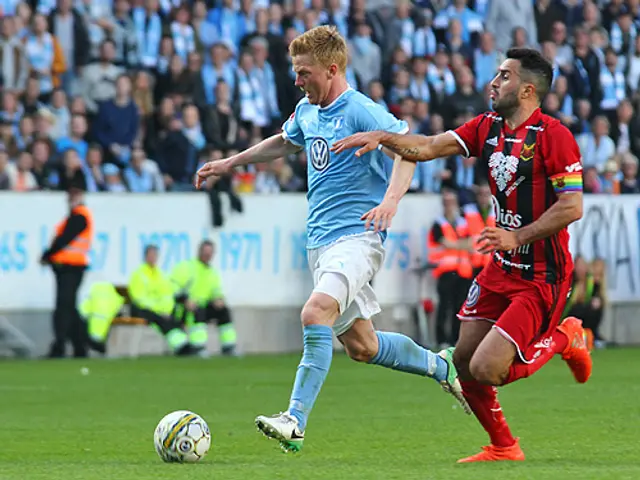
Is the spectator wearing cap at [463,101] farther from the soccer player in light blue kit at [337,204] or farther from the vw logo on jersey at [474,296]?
the vw logo on jersey at [474,296]

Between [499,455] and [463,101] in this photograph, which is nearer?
[499,455]

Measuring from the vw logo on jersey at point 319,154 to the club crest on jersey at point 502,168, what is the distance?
0.99m

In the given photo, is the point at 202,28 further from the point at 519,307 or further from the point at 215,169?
the point at 519,307

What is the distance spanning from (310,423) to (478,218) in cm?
965

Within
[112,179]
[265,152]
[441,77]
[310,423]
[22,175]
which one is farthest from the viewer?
[441,77]

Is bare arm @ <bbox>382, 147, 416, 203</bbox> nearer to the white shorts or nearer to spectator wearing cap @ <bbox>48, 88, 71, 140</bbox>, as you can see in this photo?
the white shorts

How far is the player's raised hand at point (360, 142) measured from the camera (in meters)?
7.84

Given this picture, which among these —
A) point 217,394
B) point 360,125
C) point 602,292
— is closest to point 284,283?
point 602,292

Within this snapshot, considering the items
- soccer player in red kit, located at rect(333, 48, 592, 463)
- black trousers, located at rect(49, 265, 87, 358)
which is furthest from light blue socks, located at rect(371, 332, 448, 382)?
black trousers, located at rect(49, 265, 87, 358)

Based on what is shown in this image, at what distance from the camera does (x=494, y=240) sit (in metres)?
7.70

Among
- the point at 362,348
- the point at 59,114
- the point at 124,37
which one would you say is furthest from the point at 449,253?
the point at 362,348

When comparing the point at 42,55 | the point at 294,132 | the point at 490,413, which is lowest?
the point at 490,413

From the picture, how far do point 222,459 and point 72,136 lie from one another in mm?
11023

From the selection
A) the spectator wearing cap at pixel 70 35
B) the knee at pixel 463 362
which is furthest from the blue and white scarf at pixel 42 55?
the knee at pixel 463 362
